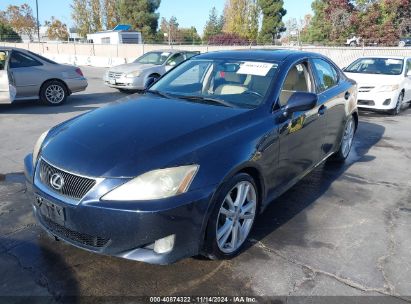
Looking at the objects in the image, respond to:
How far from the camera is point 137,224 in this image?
2559 mm

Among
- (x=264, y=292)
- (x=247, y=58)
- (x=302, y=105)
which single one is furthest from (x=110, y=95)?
(x=264, y=292)

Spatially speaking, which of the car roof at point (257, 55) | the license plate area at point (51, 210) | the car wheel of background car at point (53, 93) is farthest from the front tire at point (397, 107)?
the license plate area at point (51, 210)

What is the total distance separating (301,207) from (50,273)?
258cm

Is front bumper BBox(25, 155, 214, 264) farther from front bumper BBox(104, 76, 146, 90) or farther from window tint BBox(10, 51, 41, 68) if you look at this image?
front bumper BBox(104, 76, 146, 90)

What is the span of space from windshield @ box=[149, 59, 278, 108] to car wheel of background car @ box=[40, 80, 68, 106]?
254 inches

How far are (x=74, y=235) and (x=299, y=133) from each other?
2.31m

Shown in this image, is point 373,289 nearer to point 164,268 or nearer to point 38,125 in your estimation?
point 164,268

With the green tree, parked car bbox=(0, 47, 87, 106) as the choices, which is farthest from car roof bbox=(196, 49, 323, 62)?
the green tree

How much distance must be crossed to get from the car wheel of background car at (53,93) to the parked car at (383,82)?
7478mm

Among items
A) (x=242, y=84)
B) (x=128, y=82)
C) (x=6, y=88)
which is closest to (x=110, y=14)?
(x=128, y=82)

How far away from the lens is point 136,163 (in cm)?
267

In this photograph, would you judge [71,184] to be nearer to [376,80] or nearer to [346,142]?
[346,142]

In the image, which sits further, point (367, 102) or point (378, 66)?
point (378, 66)

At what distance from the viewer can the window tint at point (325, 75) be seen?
4.65 meters
